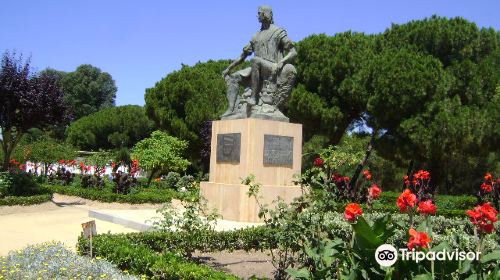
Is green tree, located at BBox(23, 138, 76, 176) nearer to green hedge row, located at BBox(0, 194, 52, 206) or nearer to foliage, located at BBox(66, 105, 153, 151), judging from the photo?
green hedge row, located at BBox(0, 194, 52, 206)

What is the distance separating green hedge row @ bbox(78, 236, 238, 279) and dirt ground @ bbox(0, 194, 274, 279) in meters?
1.13

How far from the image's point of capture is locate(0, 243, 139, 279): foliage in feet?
18.3

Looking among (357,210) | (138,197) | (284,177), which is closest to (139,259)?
(357,210)

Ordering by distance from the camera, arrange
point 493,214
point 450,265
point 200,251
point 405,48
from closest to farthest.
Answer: point 493,214 < point 450,265 < point 200,251 < point 405,48

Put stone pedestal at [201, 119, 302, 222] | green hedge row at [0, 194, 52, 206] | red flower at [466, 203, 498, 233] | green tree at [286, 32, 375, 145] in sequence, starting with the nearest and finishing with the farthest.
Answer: red flower at [466, 203, 498, 233], stone pedestal at [201, 119, 302, 222], green hedge row at [0, 194, 52, 206], green tree at [286, 32, 375, 145]

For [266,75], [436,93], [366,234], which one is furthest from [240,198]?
[436,93]

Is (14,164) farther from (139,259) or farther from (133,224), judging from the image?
(139,259)

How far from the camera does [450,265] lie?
12.4ft

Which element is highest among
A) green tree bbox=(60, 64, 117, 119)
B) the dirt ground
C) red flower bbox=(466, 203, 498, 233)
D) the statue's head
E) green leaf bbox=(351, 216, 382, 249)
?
green tree bbox=(60, 64, 117, 119)

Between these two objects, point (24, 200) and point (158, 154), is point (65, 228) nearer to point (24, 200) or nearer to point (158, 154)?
point (24, 200)

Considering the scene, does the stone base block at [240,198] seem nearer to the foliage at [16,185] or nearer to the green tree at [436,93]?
the foliage at [16,185]

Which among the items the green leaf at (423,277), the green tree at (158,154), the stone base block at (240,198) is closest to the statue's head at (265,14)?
the stone base block at (240,198)

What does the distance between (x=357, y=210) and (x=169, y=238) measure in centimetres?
405

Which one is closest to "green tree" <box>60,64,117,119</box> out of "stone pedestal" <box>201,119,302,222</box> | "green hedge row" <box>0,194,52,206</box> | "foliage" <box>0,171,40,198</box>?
"foliage" <box>0,171,40,198</box>
